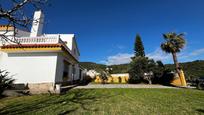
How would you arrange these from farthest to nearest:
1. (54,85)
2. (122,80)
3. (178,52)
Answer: (122,80) < (178,52) < (54,85)

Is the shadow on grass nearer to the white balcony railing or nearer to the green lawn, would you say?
the green lawn

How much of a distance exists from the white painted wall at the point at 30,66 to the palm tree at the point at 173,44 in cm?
→ 2156

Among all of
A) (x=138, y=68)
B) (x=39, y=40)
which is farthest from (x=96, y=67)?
(x=39, y=40)

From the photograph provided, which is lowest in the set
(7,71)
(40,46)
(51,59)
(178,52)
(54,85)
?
(54,85)

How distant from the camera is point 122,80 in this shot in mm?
34469

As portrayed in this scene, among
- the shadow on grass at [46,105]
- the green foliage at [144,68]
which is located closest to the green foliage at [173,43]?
the green foliage at [144,68]

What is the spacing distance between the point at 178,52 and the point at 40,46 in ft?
77.3

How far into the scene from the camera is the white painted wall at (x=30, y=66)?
12370 mm

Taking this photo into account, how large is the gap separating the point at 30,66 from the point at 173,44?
23866mm

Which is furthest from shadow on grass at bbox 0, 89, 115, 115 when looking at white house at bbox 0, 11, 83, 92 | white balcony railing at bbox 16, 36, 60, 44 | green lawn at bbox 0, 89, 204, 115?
white balcony railing at bbox 16, 36, 60, 44

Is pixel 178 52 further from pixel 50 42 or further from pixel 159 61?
pixel 50 42

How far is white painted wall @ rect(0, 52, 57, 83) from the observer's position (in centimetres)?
1237

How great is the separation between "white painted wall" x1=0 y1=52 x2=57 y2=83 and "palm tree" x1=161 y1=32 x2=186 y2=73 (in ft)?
70.7

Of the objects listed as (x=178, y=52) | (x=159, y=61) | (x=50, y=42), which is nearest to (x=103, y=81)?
(x=159, y=61)
